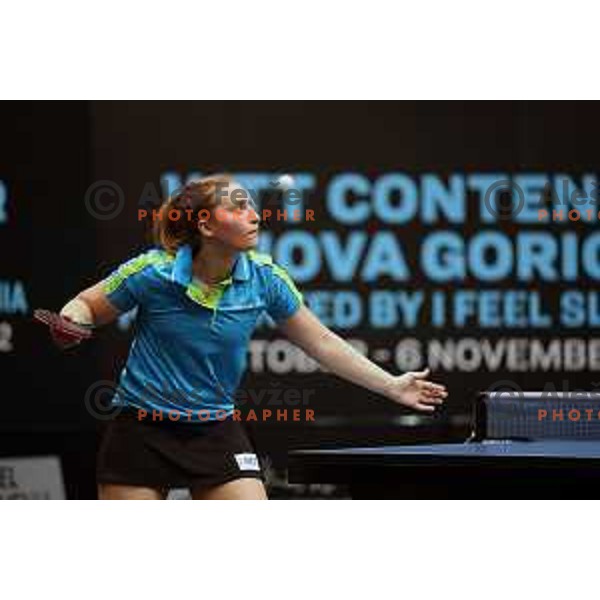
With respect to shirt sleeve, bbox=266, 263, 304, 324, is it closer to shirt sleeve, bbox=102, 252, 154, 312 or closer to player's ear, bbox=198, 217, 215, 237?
player's ear, bbox=198, 217, 215, 237

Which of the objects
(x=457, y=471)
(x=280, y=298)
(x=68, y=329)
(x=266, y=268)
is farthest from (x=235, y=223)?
(x=457, y=471)

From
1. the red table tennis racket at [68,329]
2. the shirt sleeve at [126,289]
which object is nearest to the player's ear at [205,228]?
the shirt sleeve at [126,289]

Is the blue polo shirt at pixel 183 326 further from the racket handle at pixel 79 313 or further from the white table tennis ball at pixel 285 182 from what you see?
the white table tennis ball at pixel 285 182

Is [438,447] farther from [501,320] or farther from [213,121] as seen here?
[213,121]

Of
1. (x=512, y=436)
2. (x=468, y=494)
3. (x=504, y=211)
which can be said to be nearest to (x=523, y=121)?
(x=504, y=211)

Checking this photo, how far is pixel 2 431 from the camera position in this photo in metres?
8.38

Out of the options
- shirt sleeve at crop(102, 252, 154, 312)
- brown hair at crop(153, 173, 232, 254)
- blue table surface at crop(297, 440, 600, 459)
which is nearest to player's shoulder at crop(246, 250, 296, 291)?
brown hair at crop(153, 173, 232, 254)

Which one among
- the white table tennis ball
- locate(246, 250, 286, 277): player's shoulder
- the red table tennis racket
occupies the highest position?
the white table tennis ball

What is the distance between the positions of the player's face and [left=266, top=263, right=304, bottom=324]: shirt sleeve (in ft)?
0.58

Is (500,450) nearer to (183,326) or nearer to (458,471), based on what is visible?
(458,471)

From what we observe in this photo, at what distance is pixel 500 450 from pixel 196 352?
1.41 metres

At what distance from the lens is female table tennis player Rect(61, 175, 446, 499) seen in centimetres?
661

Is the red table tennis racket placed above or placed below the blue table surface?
above

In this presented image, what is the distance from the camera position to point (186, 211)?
24.2ft
